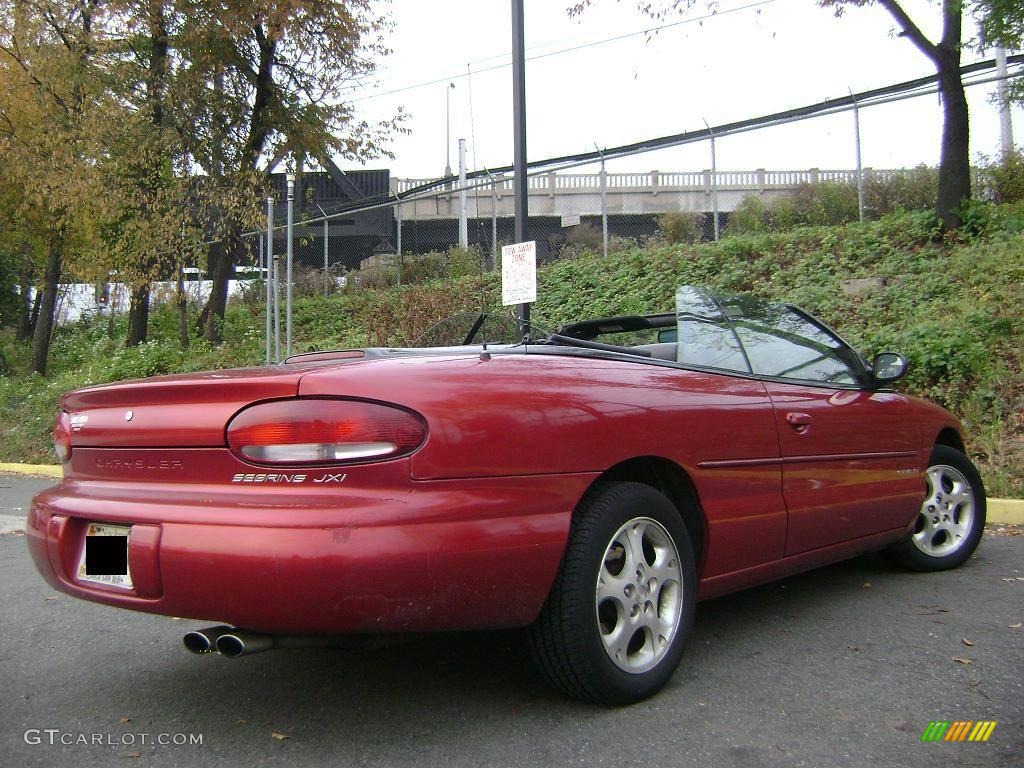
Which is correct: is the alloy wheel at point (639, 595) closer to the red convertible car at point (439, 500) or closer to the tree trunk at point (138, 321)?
the red convertible car at point (439, 500)

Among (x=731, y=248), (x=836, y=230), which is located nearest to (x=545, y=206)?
(x=731, y=248)

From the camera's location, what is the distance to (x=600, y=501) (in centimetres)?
280

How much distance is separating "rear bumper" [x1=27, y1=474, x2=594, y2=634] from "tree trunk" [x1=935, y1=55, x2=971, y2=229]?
9.78 m

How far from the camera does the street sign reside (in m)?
8.62

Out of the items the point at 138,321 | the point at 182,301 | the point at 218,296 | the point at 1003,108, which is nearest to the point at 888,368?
the point at 1003,108

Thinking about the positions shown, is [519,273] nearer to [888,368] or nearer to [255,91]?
[888,368]

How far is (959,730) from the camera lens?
267 centimetres

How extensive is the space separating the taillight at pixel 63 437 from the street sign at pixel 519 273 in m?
5.79

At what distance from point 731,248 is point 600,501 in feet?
33.3

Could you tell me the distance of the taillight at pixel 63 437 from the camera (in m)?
3.06

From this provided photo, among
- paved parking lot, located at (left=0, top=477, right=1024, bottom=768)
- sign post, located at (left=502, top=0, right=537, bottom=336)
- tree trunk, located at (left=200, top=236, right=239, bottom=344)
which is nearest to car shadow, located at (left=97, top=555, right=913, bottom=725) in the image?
paved parking lot, located at (left=0, top=477, right=1024, bottom=768)

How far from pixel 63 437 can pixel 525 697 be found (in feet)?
6.01

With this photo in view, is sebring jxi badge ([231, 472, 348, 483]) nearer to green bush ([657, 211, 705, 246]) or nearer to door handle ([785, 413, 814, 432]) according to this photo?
door handle ([785, 413, 814, 432])

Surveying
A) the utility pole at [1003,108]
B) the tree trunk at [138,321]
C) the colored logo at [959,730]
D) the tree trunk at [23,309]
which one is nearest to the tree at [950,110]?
the utility pole at [1003,108]
